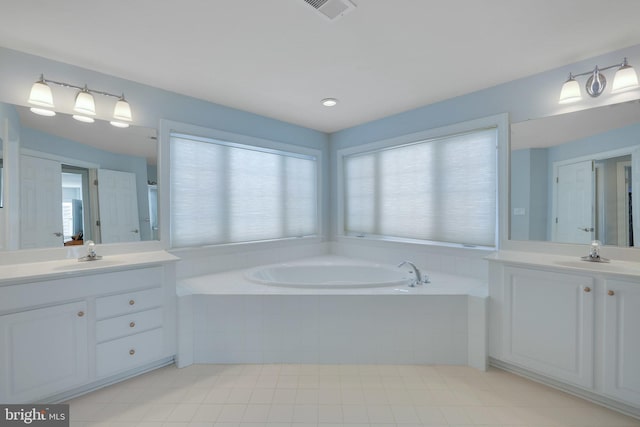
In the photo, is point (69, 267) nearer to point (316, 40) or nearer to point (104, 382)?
point (104, 382)

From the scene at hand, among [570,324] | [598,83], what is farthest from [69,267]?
[598,83]

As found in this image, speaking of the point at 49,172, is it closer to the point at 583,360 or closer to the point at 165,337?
the point at 165,337

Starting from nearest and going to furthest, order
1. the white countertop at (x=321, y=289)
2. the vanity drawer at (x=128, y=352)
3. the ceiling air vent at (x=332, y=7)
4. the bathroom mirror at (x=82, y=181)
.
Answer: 1. the ceiling air vent at (x=332, y=7)
2. the vanity drawer at (x=128, y=352)
3. the bathroom mirror at (x=82, y=181)
4. the white countertop at (x=321, y=289)

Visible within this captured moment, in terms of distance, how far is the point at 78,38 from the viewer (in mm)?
1870

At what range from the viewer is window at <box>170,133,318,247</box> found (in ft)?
9.23

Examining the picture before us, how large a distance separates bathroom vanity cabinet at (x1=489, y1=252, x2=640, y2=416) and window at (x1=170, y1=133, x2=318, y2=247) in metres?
2.30

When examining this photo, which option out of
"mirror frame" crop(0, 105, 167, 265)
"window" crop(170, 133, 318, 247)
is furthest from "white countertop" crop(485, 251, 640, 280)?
"mirror frame" crop(0, 105, 167, 265)

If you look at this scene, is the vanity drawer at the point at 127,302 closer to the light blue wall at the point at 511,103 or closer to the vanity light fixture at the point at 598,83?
the light blue wall at the point at 511,103

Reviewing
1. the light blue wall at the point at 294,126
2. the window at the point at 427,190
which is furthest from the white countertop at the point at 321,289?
the light blue wall at the point at 294,126

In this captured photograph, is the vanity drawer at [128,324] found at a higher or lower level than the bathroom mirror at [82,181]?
lower

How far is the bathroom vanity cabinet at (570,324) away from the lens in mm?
1684

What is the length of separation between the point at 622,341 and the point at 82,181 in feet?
12.1

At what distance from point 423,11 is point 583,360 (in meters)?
2.29

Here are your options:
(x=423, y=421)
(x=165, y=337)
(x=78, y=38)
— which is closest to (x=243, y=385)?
(x=165, y=337)
